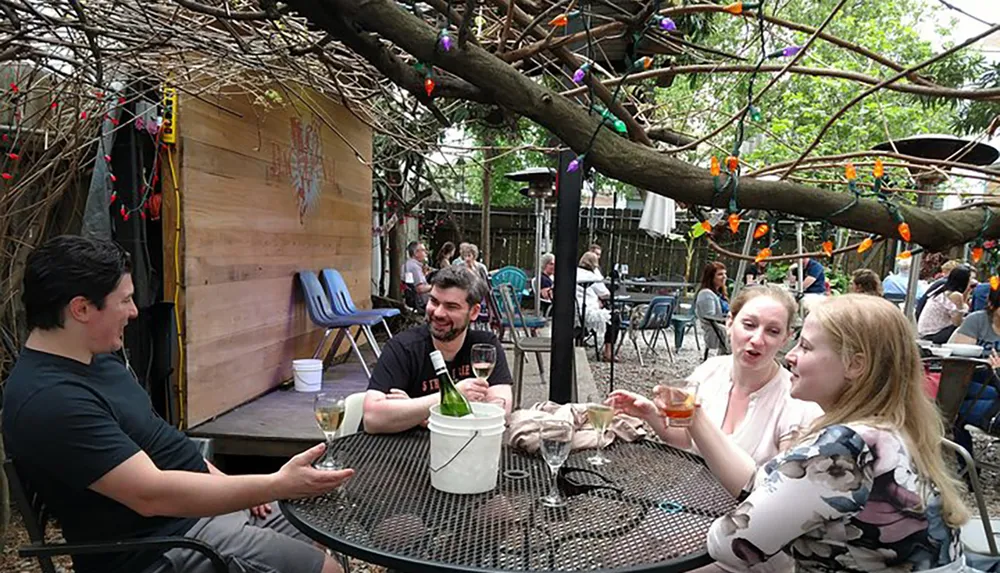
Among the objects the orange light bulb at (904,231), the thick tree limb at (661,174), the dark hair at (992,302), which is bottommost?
the dark hair at (992,302)

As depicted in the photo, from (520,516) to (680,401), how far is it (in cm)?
55

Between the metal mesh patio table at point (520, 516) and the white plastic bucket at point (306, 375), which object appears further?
the white plastic bucket at point (306, 375)

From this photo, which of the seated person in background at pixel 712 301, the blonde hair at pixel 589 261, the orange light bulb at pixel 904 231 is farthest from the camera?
the blonde hair at pixel 589 261

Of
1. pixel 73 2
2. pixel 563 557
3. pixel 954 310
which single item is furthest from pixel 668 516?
pixel 954 310

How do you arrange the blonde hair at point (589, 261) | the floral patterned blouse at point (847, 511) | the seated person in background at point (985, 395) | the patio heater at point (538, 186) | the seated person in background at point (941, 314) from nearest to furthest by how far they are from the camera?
the floral patterned blouse at point (847, 511) < the seated person in background at point (985, 395) < the seated person in background at point (941, 314) < the patio heater at point (538, 186) < the blonde hair at point (589, 261)

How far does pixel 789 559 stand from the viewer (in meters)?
1.52

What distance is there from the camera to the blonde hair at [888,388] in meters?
1.32

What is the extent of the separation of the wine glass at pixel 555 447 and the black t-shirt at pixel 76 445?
3.37ft

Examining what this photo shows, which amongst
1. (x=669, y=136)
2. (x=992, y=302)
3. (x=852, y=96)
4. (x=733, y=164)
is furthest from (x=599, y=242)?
(x=733, y=164)

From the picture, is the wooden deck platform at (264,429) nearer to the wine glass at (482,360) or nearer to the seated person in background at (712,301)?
the wine glass at (482,360)

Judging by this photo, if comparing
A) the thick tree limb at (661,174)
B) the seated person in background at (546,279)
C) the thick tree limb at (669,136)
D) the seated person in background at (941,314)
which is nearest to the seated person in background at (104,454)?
the thick tree limb at (661,174)

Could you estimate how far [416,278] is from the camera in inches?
Answer: 342

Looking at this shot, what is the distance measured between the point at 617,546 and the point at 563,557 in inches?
5.5

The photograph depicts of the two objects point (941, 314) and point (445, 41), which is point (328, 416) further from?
point (941, 314)
